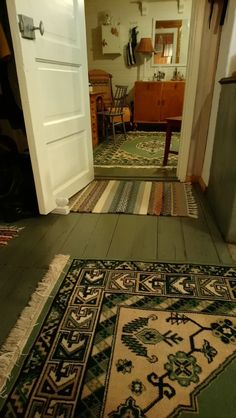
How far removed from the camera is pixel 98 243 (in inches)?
61.2

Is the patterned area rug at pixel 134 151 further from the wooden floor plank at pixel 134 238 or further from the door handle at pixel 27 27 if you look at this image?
the door handle at pixel 27 27

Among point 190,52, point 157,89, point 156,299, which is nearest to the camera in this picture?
point 156,299

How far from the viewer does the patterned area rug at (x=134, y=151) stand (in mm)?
3109

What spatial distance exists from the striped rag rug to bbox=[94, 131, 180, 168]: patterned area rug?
2.07 feet

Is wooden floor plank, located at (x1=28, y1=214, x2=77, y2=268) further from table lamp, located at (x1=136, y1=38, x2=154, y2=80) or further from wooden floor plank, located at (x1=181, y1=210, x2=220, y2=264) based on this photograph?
table lamp, located at (x1=136, y1=38, x2=154, y2=80)

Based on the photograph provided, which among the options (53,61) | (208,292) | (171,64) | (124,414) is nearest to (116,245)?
(208,292)

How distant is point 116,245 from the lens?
1.53 m

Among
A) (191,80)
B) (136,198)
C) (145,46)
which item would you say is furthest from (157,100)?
(136,198)

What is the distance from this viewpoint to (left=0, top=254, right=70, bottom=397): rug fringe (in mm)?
869

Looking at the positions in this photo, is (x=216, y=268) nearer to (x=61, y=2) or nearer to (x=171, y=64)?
(x=61, y=2)

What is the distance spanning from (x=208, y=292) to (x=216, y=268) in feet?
0.63

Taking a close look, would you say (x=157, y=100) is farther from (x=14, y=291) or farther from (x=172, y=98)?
(x=14, y=291)

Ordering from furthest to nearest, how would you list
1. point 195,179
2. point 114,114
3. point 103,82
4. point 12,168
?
point 103,82 → point 114,114 → point 195,179 → point 12,168

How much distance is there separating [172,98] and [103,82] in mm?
1331
